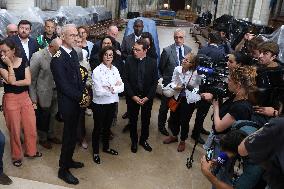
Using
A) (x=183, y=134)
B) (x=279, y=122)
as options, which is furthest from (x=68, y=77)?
(x=279, y=122)

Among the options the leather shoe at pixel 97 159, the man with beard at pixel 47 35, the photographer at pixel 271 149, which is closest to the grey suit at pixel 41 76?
the leather shoe at pixel 97 159

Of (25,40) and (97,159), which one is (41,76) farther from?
(97,159)

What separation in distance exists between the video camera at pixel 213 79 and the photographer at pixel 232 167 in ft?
2.91

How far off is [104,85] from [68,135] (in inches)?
32.0

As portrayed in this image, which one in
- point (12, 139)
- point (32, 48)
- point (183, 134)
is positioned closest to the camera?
point (12, 139)

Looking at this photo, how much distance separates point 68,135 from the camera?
3699mm

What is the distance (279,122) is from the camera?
1.79 metres

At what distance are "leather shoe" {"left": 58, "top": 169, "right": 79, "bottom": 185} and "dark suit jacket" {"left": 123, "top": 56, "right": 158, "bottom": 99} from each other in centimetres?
132

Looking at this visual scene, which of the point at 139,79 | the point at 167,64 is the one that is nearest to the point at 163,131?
the point at 167,64

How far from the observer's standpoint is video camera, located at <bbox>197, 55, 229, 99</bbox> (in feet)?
10.2

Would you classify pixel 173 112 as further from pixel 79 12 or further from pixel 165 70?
pixel 79 12

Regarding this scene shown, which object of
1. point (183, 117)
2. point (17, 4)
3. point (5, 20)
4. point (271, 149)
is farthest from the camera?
point (17, 4)

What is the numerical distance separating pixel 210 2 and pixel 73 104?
3441 centimetres

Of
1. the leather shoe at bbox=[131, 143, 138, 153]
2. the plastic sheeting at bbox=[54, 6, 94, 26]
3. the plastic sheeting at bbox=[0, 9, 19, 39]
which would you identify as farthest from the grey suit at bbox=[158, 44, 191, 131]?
the plastic sheeting at bbox=[54, 6, 94, 26]
